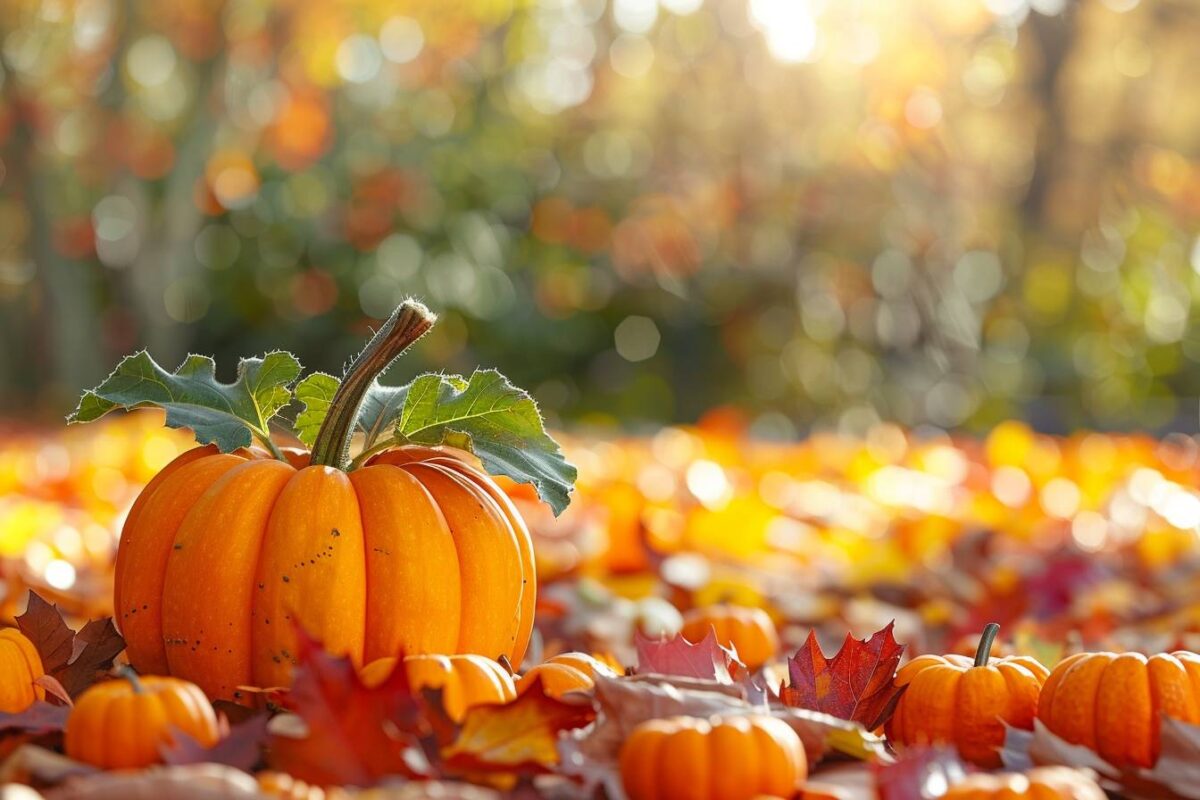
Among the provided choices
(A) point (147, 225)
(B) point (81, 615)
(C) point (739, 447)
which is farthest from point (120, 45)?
(B) point (81, 615)

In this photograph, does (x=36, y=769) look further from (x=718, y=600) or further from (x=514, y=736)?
(x=718, y=600)

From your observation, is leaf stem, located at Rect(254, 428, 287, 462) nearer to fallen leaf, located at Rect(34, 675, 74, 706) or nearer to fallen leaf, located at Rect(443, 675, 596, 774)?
fallen leaf, located at Rect(34, 675, 74, 706)

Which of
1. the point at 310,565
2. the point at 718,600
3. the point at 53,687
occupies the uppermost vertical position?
the point at 310,565

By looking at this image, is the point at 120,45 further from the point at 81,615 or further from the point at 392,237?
the point at 81,615

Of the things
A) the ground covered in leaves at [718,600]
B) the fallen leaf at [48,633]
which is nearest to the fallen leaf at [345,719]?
the ground covered in leaves at [718,600]

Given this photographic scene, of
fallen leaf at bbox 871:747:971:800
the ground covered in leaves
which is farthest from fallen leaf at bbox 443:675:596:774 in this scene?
fallen leaf at bbox 871:747:971:800

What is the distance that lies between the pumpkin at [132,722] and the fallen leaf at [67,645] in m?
0.48

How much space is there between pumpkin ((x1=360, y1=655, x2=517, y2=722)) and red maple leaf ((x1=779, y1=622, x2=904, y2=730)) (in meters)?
0.49

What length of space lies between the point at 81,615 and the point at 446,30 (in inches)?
358

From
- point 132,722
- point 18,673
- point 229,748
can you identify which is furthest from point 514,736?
point 18,673

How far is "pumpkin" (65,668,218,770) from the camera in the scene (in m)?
1.69

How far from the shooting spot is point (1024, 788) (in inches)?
61.8

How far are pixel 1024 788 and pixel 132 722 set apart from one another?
3.51 feet

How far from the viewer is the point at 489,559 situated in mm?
2275
